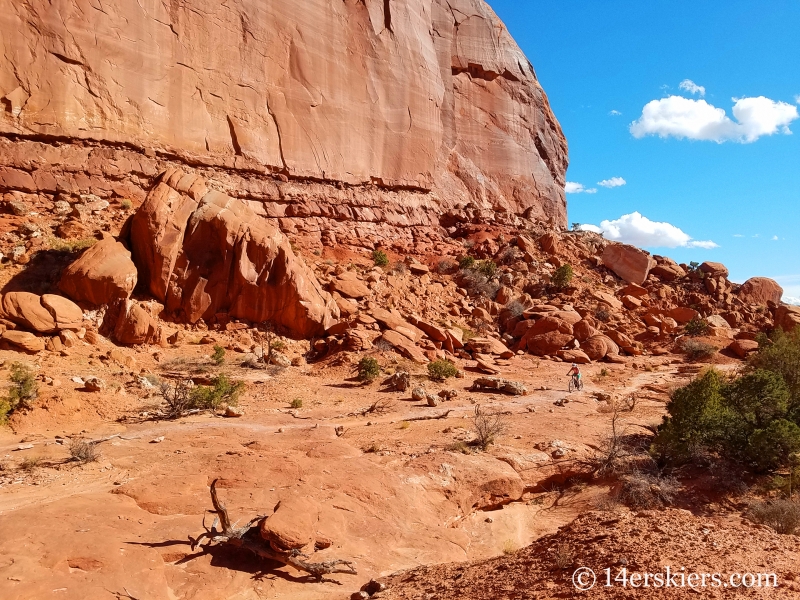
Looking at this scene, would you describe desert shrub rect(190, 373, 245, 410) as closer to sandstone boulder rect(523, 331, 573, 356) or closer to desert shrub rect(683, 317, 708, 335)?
sandstone boulder rect(523, 331, 573, 356)

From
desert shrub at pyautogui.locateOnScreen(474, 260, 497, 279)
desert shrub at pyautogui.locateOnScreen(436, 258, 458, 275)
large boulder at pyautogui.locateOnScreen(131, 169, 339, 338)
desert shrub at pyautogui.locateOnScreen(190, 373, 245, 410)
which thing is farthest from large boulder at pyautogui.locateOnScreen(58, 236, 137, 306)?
desert shrub at pyautogui.locateOnScreen(474, 260, 497, 279)

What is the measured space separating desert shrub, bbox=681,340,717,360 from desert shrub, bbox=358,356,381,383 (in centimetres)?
1490

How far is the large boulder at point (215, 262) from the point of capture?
50.0ft

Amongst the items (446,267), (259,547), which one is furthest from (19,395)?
(446,267)

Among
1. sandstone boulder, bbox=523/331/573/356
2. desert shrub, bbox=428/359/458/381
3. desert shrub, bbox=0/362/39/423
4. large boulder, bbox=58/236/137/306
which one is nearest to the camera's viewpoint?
desert shrub, bbox=0/362/39/423

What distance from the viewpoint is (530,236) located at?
30750 mm

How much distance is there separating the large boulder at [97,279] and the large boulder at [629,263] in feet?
86.1

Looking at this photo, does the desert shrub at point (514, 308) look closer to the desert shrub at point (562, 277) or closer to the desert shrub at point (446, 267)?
the desert shrub at point (562, 277)

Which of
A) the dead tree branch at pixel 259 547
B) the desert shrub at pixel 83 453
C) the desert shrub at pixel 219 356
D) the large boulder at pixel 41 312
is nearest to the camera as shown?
the dead tree branch at pixel 259 547

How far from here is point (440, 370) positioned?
15.5m

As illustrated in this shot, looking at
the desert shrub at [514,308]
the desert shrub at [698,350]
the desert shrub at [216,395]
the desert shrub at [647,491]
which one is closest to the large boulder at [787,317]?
the desert shrub at [698,350]

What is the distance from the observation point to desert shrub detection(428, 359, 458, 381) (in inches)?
609

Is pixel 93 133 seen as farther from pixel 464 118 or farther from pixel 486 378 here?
pixel 464 118

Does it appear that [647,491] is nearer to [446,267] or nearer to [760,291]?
[446,267]
